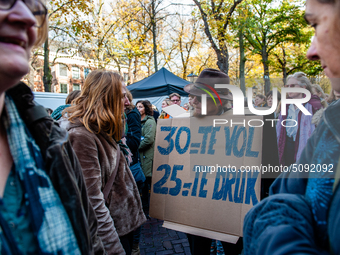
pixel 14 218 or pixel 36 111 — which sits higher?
pixel 36 111

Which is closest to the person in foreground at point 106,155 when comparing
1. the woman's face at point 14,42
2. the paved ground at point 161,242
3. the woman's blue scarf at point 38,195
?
the woman's blue scarf at point 38,195

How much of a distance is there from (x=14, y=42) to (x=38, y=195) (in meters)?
0.50

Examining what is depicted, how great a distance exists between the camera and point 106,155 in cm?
171

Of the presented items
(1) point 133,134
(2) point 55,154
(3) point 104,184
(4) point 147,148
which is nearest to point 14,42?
(2) point 55,154

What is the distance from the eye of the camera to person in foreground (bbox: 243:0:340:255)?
0.63 m

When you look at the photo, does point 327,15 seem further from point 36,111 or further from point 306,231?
point 36,111

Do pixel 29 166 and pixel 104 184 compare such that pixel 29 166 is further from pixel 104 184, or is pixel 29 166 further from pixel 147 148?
pixel 147 148

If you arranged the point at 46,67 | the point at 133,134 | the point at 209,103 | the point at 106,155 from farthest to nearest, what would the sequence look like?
A: the point at 46,67 < the point at 133,134 < the point at 209,103 < the point at 106,155

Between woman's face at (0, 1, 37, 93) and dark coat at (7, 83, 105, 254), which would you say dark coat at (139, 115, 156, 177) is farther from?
woman's face at (0, 1, 37, 93)

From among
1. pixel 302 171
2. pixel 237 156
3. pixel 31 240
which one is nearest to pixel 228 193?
pixel 237 156

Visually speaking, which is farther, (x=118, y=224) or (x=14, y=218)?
(x=118, y=224)

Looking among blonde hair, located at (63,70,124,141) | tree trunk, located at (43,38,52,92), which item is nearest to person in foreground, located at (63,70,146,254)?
blonde hair, located at (63,70,124,141)

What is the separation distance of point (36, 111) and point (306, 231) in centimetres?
99

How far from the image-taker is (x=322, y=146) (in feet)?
2.55
